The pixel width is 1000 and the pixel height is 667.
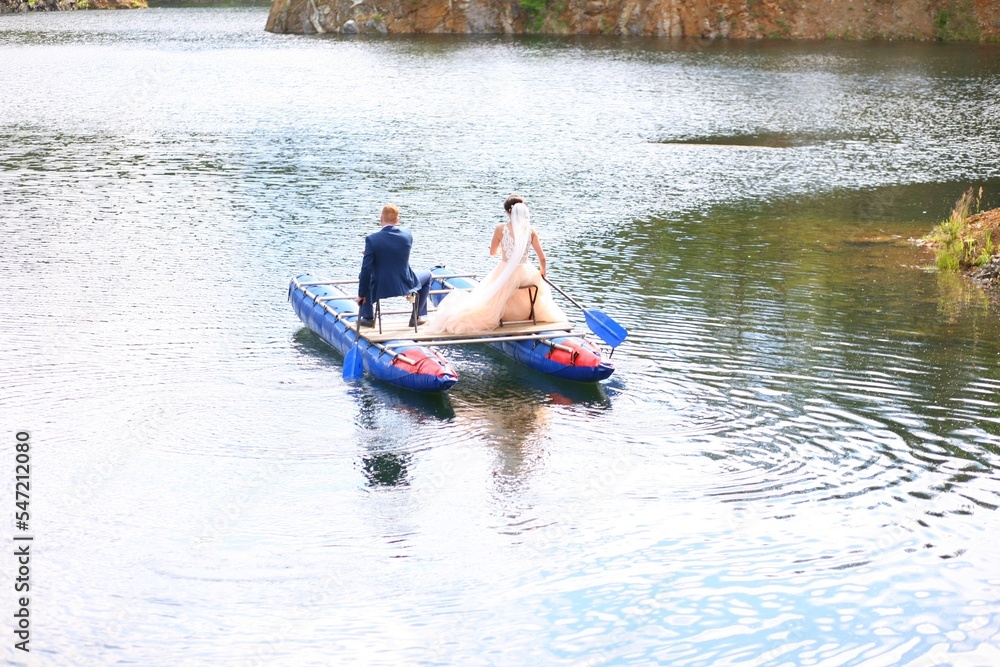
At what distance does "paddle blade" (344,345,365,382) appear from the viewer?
48.7 ft

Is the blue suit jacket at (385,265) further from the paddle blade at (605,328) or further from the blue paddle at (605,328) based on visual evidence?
the paddle blade at (605,328)

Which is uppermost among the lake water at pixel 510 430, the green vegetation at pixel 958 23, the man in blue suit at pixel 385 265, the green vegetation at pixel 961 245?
the green vegetation at pixel 958 23

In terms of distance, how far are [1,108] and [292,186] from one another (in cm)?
1835

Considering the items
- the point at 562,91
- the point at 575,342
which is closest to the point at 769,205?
the point at 575,342

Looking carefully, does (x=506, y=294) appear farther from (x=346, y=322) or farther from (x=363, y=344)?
(x=346, y=322)

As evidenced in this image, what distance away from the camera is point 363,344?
1551 centimetres

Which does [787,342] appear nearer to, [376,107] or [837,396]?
[837,396]

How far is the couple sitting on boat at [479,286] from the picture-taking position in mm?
15711

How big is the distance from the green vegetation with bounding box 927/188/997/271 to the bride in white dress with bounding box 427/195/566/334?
907 cm

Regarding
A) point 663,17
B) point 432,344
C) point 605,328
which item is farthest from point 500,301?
point 663,17

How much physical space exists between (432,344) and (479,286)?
1.22 m

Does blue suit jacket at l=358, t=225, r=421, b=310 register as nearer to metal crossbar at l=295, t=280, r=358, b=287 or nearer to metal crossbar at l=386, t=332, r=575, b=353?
metal crossbar at l=386, t=332, r=575, b=353

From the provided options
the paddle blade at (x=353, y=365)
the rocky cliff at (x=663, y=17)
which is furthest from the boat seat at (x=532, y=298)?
the rocky cliff at (x=663, y=17)

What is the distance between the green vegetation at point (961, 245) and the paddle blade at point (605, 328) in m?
8.52
